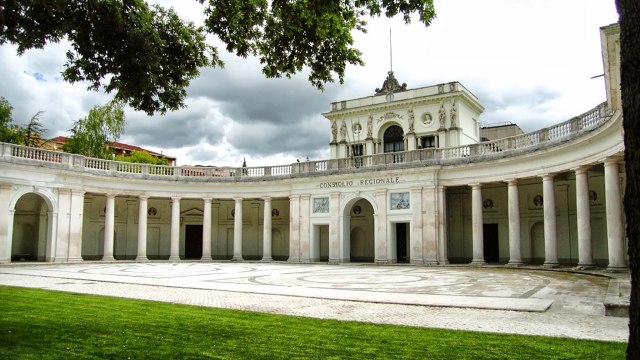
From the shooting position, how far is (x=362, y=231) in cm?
4372

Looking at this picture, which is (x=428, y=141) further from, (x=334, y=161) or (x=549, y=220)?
(x=549, y=220)

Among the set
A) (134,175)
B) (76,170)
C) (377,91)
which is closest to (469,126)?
(377,91)

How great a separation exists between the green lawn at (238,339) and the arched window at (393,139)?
36276mm

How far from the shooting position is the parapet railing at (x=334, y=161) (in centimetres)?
2777

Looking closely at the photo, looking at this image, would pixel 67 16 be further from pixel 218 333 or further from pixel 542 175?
pixel 542 175

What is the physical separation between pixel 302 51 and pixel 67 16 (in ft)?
16.5

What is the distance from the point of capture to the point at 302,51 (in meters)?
11.6

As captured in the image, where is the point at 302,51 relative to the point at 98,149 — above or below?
below

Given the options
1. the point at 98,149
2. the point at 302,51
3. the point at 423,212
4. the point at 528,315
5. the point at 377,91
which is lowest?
the point at 528,315

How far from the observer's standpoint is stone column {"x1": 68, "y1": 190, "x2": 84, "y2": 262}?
36.2 m

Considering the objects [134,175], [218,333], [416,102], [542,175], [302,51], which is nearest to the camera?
[218,333]

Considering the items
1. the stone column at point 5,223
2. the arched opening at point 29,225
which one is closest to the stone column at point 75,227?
the arched opening at point 29,225

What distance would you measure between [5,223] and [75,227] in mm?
4809

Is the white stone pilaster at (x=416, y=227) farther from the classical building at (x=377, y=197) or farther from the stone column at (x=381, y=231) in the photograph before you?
the stone column at (x=381, y=231)
